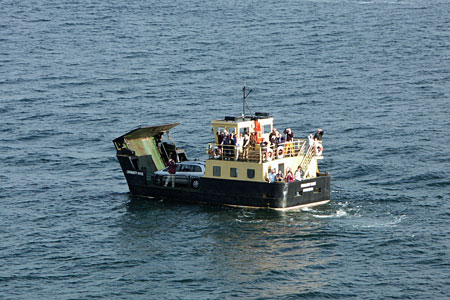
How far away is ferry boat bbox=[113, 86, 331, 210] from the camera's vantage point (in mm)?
55719

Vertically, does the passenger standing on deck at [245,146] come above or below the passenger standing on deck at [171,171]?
above

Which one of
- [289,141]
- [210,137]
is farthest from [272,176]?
[210,137]

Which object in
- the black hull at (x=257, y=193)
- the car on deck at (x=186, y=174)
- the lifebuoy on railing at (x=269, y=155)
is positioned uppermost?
the lifebuoy on railing at (x=269, y=155)

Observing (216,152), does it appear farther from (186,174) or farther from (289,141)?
(289,141)

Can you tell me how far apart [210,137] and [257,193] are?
2282 cm

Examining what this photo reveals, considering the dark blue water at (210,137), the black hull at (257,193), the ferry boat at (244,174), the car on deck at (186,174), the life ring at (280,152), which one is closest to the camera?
the dark blue water at (210,137)

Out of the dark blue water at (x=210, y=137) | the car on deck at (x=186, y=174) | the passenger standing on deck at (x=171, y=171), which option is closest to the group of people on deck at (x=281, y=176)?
the dark blue water at (x=210, y=137)

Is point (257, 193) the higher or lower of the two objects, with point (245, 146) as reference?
lower

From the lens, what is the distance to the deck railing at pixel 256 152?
5584 centimetres

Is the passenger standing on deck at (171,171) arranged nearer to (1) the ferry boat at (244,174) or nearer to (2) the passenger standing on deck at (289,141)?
(1) the ferry boat at (244,174)

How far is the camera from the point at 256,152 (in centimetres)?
5612

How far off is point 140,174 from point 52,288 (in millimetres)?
17456

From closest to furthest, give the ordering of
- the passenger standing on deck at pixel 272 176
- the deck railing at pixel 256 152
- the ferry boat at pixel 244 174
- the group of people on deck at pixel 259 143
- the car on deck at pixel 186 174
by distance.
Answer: the passenger standing on deck at pixel 272 176 < the ferry boat at pixel 244 174 < the deck railing at pixel 256 152 < the group of people on deck at pixel 259 143 < the car on deck at pixel 186 174

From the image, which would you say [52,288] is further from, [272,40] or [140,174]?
[272,40]
